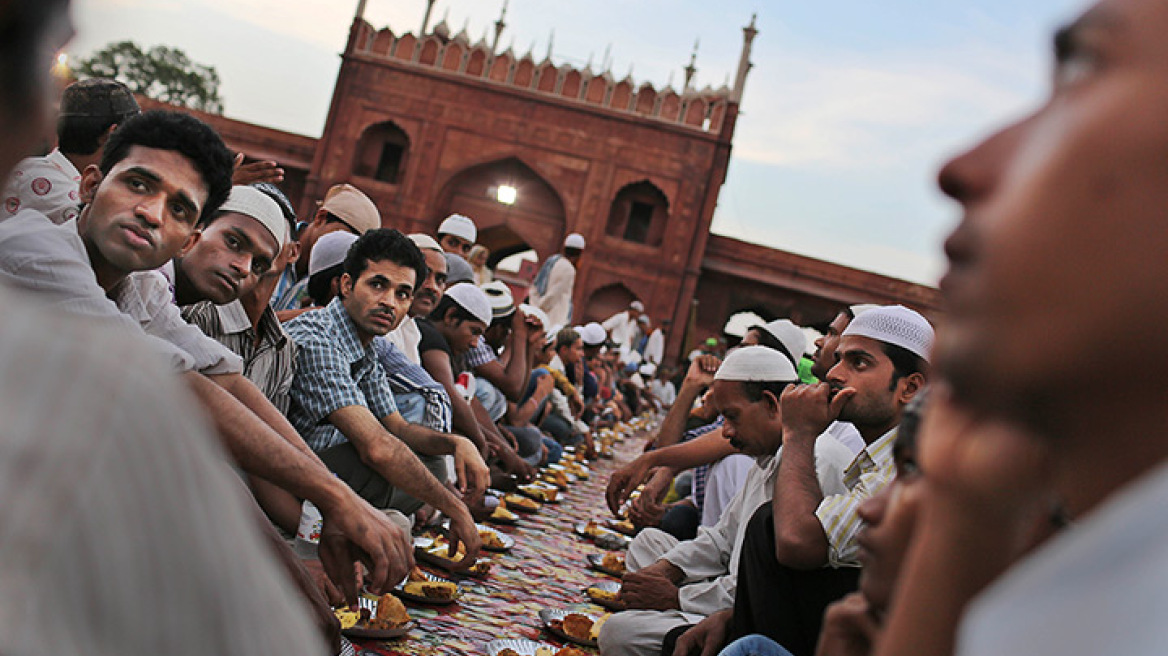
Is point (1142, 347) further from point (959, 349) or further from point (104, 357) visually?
point (104, 357)

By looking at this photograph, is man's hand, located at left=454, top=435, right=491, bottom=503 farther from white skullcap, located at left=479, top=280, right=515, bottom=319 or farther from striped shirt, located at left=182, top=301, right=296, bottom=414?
white skullcap, located at left=479, top=280, right=515, bottom=319

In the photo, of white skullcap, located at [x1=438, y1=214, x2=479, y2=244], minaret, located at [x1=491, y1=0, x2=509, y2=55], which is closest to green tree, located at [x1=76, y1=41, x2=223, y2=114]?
minaret, located at [x1=491, y1=0, x2=509, y2=55]

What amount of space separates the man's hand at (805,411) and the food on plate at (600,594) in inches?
55.4

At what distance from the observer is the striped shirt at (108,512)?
1.36 feet

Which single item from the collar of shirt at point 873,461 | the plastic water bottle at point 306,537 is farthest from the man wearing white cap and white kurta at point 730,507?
the plastic water bottle at point 306,537

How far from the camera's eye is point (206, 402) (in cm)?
172

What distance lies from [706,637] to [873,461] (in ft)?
2.21

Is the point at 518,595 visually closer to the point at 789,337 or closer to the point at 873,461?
the point at 873,461

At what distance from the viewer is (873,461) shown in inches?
89.5

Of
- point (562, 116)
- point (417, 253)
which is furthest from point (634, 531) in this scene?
point (562, 116)

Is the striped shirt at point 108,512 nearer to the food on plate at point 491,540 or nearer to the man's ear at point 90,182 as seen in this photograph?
the man's ear at point 90,182

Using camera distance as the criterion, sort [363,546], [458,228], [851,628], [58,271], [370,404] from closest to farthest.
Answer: [851,628]
[58,271]
[363,546]
[370,404]
[458,228]

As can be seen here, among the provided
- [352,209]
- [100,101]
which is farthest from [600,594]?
[100,101]

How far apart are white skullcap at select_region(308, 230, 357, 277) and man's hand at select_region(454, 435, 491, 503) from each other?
1.29 m
